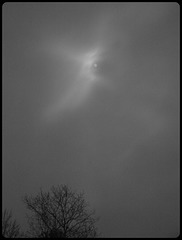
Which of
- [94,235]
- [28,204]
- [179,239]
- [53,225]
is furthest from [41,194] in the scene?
[179,239]

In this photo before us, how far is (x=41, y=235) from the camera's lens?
19547 mm

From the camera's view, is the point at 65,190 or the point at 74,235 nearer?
the point at 74,235

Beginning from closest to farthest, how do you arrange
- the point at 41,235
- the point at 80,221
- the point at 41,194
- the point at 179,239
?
the point at 179,239 < the point at 41,235 < the point at 80,221 < the point at 41,194

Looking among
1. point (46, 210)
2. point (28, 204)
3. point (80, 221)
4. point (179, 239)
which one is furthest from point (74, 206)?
point (179, 239)

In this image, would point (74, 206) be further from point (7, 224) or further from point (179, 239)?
point (179, 239)

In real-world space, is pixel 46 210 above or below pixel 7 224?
above

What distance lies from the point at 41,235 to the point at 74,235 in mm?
3266

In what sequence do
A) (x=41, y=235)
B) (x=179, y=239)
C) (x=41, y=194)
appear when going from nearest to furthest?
(x=179, y=239), (x=41, y=235), (x=41, y=194)

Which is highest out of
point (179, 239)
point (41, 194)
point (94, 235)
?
point (41, 194)

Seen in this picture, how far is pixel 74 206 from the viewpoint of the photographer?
21.7 m

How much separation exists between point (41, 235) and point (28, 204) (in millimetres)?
3497

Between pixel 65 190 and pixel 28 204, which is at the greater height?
pixel 65 190

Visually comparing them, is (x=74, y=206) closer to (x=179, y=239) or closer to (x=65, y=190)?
(x=65, y=190)

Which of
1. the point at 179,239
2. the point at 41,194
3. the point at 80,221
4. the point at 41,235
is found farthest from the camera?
the point at 41,194
